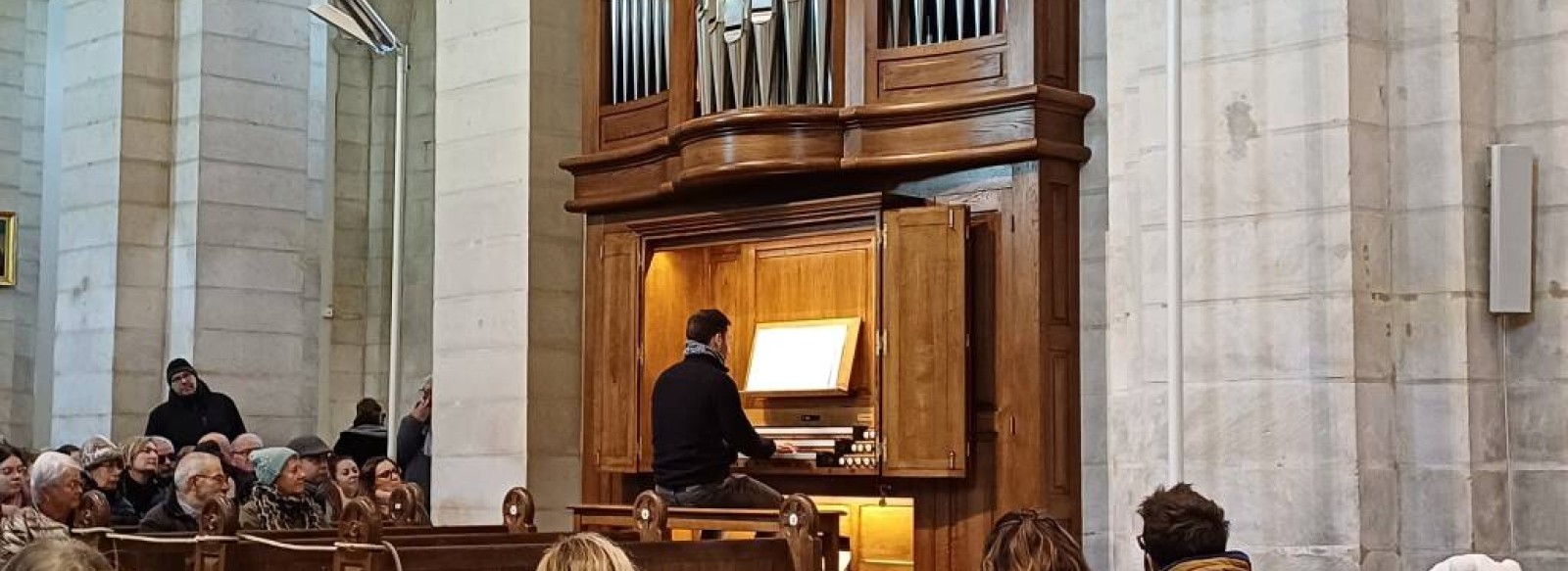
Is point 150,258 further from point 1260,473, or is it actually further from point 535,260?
point 1260,473

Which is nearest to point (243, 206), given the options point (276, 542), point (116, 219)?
point (116, 219)

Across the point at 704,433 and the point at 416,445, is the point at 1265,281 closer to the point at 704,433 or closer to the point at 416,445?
the point at 704,433

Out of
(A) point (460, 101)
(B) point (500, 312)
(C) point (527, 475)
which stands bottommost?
(C) point (527, 475)

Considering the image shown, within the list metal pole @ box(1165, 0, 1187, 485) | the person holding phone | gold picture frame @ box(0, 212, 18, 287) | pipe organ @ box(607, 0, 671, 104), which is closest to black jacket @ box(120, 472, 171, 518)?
the person holding phone

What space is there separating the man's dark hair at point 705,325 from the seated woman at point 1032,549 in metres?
4.28

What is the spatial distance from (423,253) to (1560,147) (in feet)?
41.7

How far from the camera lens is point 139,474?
10.5m

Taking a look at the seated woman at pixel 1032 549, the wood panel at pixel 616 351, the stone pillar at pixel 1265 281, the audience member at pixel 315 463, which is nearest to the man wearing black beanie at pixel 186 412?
the audience member at pixel 315 463

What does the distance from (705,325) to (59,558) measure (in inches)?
214

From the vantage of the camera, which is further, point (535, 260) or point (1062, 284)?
point (535, 260)

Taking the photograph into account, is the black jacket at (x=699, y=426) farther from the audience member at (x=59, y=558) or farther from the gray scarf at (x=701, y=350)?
the audience member at (x=59, y=558)

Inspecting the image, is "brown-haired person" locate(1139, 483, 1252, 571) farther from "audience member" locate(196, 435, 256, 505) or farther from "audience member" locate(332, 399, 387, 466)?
"audience member" locate(332, 399, 387, 466)

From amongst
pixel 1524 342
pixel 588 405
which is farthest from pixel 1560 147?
pixel 588 405

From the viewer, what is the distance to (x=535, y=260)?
11289 mm
